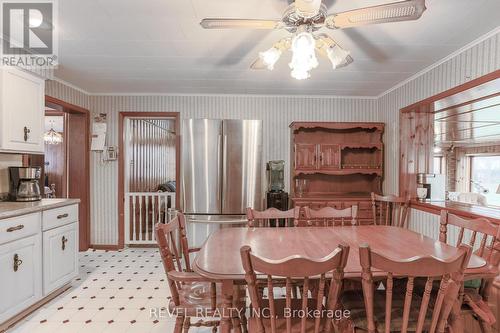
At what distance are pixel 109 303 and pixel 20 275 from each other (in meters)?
0.75

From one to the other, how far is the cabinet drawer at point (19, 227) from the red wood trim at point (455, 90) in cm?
385

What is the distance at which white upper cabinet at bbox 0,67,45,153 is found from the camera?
2.38 meters

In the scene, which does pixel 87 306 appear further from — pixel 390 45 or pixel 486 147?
pixel 486 147

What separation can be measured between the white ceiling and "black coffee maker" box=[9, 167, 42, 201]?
1164 millimetres

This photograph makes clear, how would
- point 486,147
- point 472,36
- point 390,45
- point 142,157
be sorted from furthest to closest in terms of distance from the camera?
point 486,147 < point 142,157 < point 390,45 < point 472,36

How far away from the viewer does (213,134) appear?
3518 mm

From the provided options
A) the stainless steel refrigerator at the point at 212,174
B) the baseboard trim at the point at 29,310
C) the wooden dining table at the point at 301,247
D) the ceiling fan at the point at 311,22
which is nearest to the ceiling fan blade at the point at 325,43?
the ceiling fan at the point at 311,22

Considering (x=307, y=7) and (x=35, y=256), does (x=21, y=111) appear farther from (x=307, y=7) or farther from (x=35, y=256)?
(x=307, y=7)

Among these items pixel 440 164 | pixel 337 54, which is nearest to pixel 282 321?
pixel 337 54

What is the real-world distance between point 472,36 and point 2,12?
353cm

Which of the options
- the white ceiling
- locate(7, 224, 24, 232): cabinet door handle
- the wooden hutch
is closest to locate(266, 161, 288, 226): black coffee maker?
the wooden hutch

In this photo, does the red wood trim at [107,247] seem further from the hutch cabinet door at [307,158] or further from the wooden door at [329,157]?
the wooden door at [329,157]

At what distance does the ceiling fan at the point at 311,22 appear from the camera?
1.36 meters

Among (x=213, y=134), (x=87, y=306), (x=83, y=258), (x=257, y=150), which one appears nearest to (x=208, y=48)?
(x=213, y=134)
